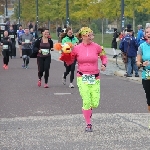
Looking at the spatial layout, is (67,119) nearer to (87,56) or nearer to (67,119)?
(67,119)

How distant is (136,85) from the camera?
20.7m

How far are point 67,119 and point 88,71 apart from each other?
153 centimetres

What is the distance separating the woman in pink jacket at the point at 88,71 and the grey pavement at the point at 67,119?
1.49 ft

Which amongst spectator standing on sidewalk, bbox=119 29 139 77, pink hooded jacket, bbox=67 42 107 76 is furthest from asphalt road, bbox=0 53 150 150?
spectator standing on sidewalk, bbox=119 29 139 77

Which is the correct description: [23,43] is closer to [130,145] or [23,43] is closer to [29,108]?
[29,108]

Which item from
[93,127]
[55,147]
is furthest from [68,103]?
[55,147]

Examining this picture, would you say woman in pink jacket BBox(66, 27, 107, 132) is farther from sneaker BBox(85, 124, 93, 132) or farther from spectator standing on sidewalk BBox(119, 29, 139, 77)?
spectator standing on sidewalk BBox(119, 29, 139, 77)

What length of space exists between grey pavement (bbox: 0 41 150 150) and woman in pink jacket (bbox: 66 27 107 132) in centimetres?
45

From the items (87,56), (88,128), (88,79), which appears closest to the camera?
(88,128)

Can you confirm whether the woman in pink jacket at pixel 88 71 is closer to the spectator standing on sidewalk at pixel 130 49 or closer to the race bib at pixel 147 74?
the race bib at pixel 147 74

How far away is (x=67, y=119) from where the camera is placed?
42.0ft

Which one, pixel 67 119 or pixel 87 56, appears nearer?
pixel 87 56

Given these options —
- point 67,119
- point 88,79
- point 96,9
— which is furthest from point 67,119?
point 96,9

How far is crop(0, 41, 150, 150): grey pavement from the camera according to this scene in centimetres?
1005
